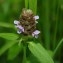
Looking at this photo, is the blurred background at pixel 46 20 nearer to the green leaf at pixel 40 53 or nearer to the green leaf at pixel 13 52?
the green leaf at pixel 13 52

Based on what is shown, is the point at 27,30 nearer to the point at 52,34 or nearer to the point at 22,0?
the point at 52,34

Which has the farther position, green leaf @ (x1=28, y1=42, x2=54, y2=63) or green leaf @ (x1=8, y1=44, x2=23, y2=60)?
green leaf @ (x1=8, y1=44, x2=23, y2=60)

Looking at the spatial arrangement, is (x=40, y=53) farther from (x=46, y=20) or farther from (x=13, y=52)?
(x=46, y=20)

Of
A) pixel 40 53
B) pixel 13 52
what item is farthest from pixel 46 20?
pixel 40 53

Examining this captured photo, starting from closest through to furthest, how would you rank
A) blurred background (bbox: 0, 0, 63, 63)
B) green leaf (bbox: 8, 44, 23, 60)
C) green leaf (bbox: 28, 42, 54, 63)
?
1. green leaf (bbox: 28, 42, 54, 63)
2. green leaf (bbox: 8, 44, 23, 60)
3. blurred background (bbox: 0, 0, 63, 63)

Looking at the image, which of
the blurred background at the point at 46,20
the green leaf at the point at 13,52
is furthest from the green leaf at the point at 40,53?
the blurred background at the point at 46,20

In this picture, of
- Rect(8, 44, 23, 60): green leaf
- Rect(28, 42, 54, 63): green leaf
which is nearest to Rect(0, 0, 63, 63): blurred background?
Rect(8, 44, 23, 60): green leaf

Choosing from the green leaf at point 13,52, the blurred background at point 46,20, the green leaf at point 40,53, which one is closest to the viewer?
the green leaf at point 40,53

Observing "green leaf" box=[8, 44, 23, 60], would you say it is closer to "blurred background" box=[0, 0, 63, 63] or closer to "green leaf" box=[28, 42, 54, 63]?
"blurred background" box=[0, 0, 63, 63]
